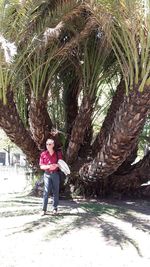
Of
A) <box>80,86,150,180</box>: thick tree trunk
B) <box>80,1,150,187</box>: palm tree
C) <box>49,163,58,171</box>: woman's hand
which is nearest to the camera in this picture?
<box>80,1,150,187</box>: palm tree

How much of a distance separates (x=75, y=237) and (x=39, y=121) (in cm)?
432

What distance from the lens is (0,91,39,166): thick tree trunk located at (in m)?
9.62

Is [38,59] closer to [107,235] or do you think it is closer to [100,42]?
[100,42]

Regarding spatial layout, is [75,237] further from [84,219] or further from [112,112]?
[112,112]

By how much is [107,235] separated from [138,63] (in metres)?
3.23

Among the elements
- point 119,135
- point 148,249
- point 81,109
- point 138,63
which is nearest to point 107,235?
point 148,249

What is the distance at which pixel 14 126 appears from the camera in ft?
32.2

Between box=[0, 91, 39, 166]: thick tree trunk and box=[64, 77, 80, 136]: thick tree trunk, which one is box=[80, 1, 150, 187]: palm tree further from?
box=[64, 77, 80, 136]: thick tree trunk

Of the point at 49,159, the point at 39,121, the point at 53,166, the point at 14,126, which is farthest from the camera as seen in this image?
the point at 39,121

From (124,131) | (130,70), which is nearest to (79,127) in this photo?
(124,131)

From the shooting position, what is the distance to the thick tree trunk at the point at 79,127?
9906mm

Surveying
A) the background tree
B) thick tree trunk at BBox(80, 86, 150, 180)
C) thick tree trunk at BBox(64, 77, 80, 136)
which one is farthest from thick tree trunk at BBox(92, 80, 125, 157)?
thick tree trunk at BBox(64, 77, 80, 136)

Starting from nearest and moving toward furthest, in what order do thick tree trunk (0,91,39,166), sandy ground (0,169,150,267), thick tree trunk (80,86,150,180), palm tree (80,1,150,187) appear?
sandy ground (0,169,150,267)
palm tree (80,1,150,187)
thick tree trunk (80,86,150,180)
thick tree trunk (0,91,39,166)

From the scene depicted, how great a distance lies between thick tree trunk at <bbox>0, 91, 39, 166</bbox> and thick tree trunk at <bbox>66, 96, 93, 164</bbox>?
39.0 inches
